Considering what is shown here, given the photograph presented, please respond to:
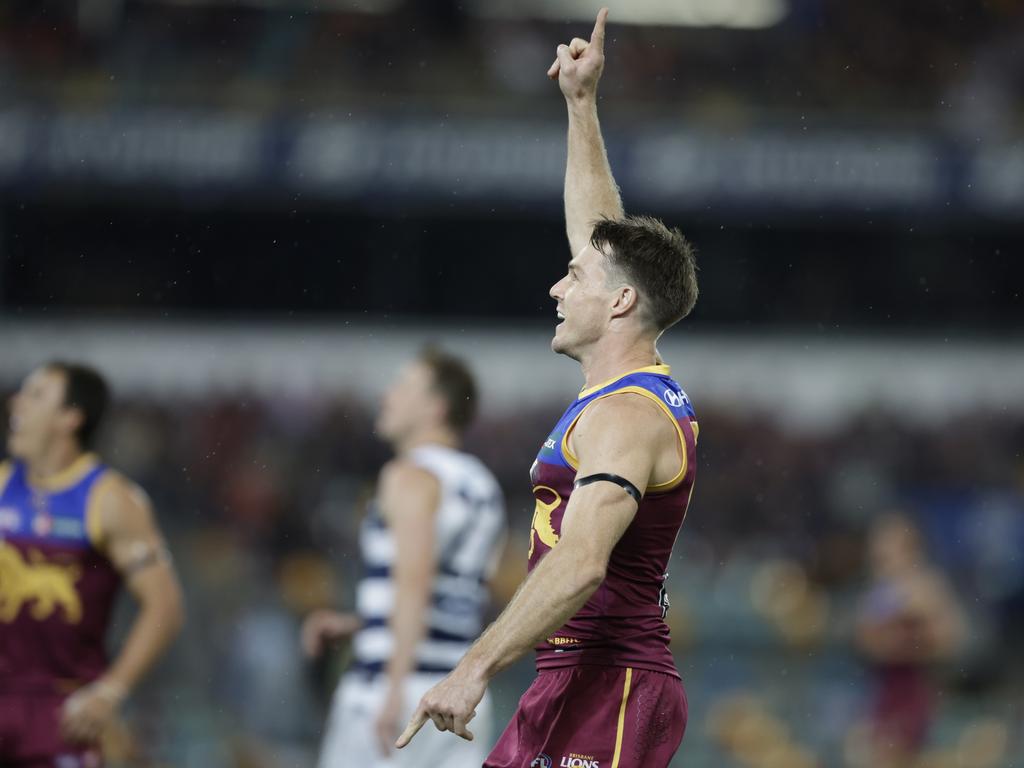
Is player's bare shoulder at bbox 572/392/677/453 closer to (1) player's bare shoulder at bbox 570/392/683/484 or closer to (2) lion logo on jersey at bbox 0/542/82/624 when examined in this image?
(1) player's bare shoulder at bbox 570/392/683/484

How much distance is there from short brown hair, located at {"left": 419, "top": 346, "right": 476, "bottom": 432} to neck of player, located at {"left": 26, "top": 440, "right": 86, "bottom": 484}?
1515 millimetres

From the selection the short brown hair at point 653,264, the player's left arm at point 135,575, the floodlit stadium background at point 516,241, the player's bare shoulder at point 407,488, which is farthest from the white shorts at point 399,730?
the floodlit stadium background at point 516,241

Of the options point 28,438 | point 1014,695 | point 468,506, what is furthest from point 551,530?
point 1014,695

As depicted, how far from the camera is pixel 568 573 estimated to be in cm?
368

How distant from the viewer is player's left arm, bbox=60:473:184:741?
6395 mm

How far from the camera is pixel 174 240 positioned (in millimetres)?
20938

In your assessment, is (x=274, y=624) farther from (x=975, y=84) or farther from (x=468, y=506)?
(x=975, y=84)

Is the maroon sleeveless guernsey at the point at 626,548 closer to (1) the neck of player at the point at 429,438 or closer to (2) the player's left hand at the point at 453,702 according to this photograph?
(2) the player's left hand at the point at 453,702

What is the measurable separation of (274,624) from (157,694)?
3.67 ft

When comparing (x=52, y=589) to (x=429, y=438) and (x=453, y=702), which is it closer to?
(x=429, y=438)

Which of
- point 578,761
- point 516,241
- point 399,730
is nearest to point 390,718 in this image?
point 399,730

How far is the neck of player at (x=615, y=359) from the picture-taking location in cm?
424

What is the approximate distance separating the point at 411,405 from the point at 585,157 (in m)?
1.88

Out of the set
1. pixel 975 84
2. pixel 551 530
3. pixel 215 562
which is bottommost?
pixel 551 530
